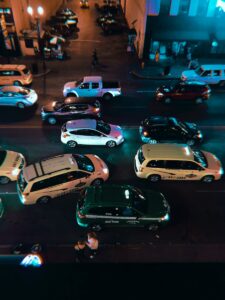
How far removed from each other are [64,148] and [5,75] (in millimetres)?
11505

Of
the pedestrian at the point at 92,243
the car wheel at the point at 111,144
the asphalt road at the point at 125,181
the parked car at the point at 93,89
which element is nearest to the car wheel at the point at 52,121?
the asphalt road at the point at 125,181

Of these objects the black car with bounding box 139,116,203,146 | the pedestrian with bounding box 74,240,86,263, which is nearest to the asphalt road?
the pedestrian with bounding box 74,240,86,263

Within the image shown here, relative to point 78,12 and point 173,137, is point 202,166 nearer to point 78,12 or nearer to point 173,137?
point 173,137

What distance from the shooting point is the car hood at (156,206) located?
11.9 m

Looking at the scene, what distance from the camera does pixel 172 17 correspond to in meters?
27.9

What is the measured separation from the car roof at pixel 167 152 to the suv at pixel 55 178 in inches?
109

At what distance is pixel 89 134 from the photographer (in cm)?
1669

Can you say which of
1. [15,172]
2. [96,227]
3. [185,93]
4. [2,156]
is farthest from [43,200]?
[185,93]

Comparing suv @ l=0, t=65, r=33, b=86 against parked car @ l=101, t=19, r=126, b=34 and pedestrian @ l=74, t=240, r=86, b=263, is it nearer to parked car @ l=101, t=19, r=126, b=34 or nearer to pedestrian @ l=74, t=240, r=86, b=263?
→ parked car @ l=101, t=19, r=126, b=34

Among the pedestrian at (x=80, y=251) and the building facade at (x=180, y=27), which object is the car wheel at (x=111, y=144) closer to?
the pedestrian at (x=80, y=251)

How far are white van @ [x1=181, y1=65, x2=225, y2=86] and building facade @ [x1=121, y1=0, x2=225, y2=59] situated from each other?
22.0ft

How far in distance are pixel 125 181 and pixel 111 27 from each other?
2858 centimetres

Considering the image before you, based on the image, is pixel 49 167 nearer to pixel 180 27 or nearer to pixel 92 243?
pixel 92 243

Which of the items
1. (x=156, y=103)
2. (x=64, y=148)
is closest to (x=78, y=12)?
(x=156, y=103)
